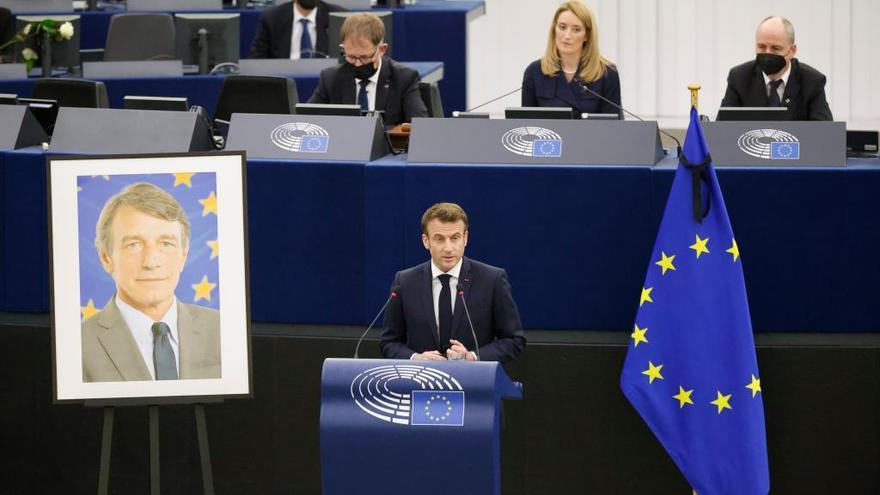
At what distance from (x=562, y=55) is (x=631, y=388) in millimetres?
2091

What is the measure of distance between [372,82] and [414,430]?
10.8 ft

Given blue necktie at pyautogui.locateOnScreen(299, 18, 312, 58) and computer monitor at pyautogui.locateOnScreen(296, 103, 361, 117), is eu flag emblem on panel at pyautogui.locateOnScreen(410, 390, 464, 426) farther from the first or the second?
blue necktie at pyautogui.locateOnScreen(299, 18, 312, 58)

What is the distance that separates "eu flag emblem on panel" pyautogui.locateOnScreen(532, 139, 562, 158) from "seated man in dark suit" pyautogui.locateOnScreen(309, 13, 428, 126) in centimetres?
138

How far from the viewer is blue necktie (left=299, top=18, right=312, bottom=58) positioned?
1044 cm

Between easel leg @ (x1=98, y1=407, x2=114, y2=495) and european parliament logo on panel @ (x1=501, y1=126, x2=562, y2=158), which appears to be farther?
european parliament logo on panel @ (x1=501, y1=126, x2=562, y2=158)

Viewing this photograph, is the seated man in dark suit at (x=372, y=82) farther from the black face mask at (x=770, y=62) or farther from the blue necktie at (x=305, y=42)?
the blue necktie at (x=305, y=42)

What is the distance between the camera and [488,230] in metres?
5.88

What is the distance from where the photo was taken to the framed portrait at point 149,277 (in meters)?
4.79

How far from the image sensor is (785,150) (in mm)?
5770

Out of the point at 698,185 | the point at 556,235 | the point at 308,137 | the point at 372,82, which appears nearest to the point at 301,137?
the point at 308,137

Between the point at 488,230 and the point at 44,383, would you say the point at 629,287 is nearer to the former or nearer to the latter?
the point at 488,230

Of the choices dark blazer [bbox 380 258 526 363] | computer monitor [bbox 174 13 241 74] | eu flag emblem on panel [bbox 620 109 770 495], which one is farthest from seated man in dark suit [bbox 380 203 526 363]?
computer monitor [bbox 174 13 241 74]

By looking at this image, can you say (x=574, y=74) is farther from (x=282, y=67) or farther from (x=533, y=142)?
(x=282, y=67)

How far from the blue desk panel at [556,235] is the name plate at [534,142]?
7 centimetres
